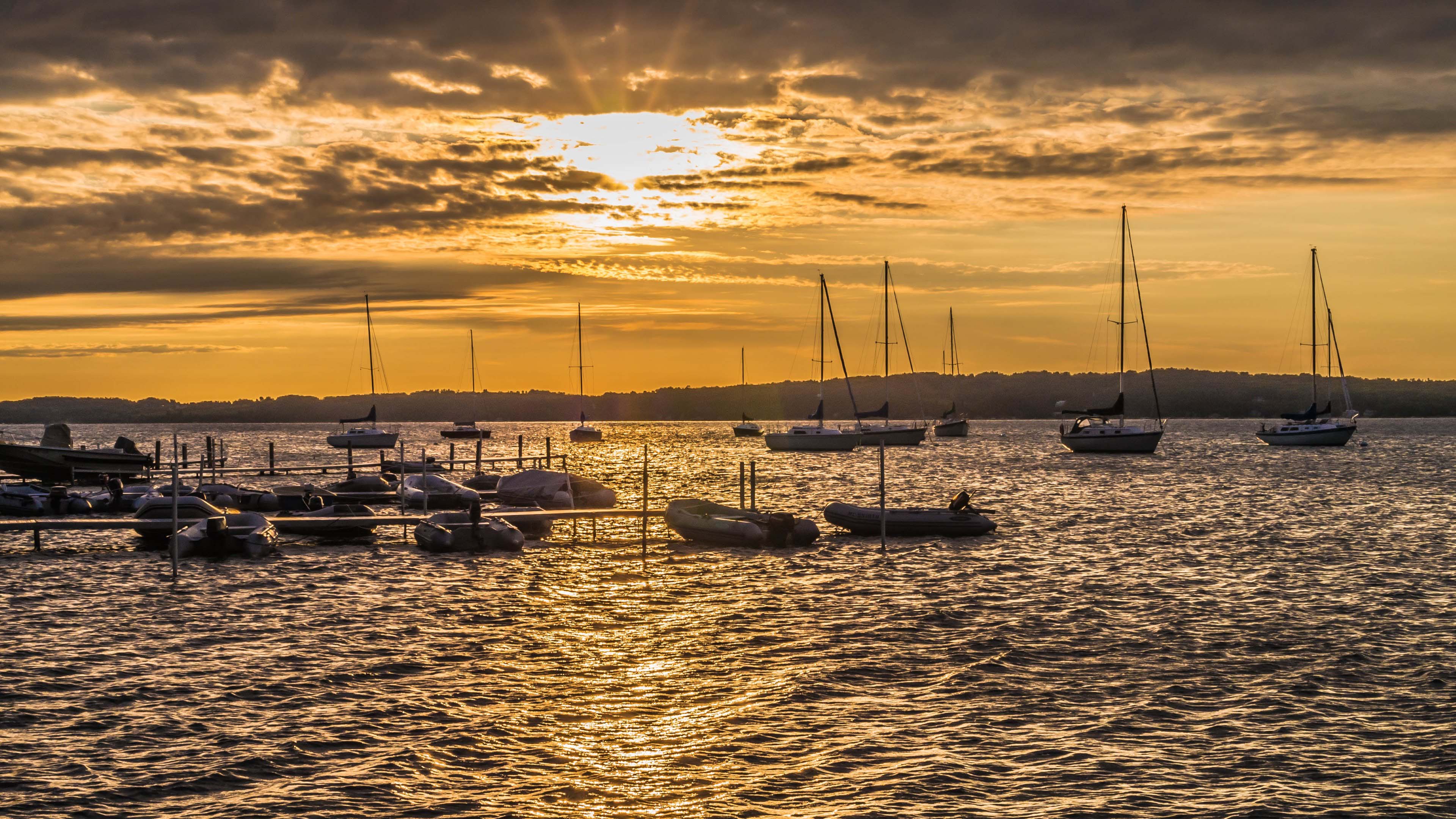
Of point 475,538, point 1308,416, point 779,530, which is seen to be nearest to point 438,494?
point 475,538

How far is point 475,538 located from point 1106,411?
8028cm

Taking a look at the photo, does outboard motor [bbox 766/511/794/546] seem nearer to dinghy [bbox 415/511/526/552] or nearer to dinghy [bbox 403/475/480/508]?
dinghy [bbox 415/511/526/552]

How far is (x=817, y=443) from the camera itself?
11906cm

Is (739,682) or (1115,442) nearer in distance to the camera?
(739,682)

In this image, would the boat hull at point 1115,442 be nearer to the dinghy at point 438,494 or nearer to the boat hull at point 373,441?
the dinghy at point 438,494

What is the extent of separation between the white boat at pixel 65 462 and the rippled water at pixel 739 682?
1326 inches

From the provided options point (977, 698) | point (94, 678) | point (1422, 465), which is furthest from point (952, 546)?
point (1422, 465)

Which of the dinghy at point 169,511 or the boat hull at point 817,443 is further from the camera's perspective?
the boat hull at point 817,443

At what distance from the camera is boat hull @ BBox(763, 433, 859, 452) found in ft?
386

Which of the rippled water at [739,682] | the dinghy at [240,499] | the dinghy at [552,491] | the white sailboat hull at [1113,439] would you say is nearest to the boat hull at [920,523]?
the rippled water at [739,682]

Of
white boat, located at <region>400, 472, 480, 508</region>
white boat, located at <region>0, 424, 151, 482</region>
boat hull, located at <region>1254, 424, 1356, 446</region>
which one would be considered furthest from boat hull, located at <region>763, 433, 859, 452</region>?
white boat, located at <region>0, 424, 151, 482</region>

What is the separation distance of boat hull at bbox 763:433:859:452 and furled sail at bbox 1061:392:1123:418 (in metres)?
22.0

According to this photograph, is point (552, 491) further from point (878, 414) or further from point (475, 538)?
point (878, 414)

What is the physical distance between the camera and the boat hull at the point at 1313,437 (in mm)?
131625
